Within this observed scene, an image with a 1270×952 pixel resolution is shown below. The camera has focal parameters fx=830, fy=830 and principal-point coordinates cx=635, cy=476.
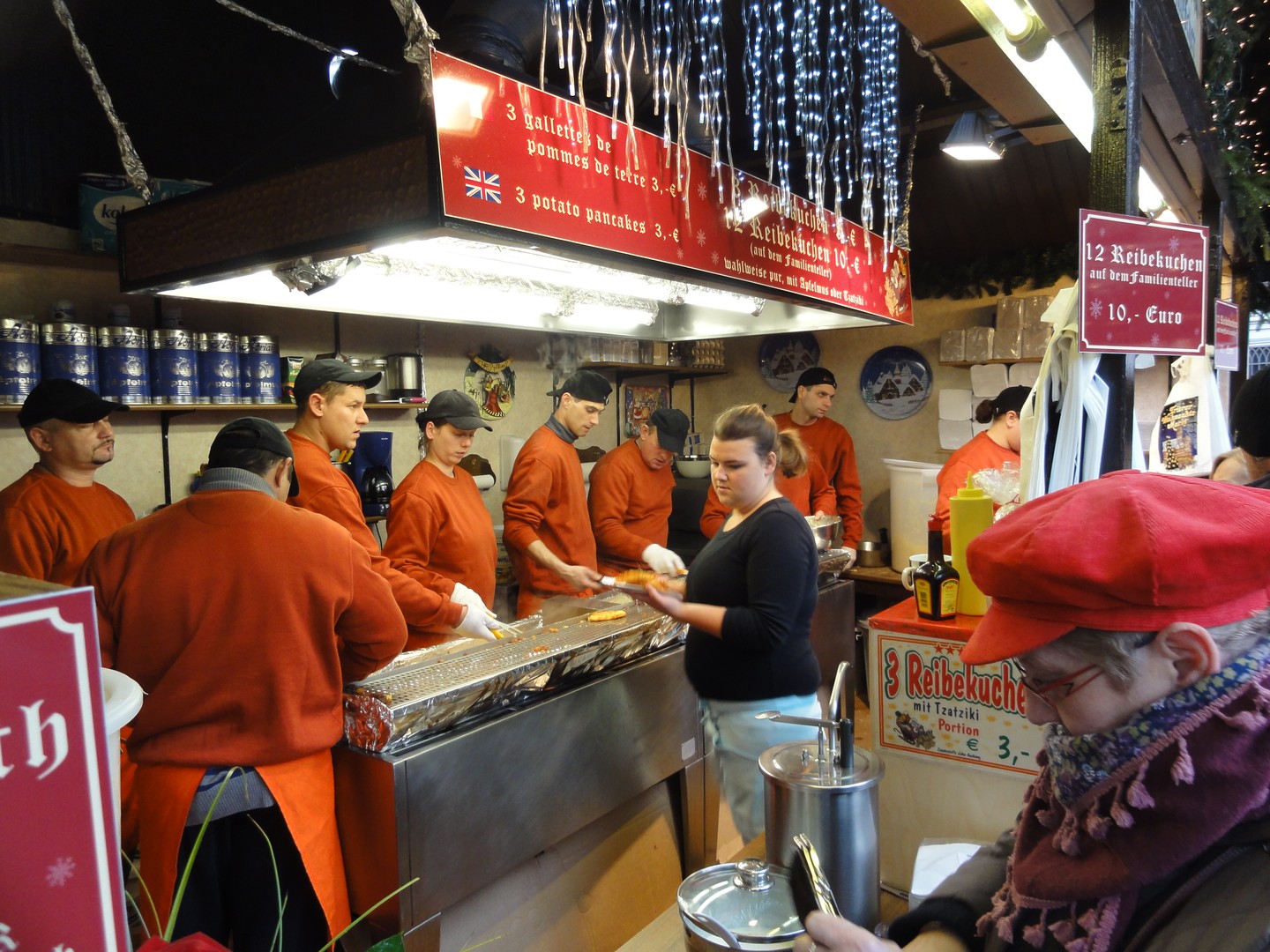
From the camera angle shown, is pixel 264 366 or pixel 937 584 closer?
pixel 937 584

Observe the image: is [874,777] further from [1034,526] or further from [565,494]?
[565,494]

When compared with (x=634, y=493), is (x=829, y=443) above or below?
above

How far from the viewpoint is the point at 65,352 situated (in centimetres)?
336

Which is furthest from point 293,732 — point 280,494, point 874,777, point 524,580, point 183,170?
point 183,170

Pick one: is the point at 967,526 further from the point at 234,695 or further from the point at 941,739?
the point at 234,695

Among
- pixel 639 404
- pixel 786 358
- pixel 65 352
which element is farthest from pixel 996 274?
pixel 65 352

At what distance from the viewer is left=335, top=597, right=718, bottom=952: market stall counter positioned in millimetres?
1980

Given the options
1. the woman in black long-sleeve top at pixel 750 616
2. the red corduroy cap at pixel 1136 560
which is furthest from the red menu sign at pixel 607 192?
the red corduroy cap at pixel 1136 560

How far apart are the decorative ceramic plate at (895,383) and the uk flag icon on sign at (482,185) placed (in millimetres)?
5438

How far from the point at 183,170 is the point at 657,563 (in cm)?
297

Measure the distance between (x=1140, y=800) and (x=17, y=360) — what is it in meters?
3.85

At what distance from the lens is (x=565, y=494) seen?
4090 millimetres

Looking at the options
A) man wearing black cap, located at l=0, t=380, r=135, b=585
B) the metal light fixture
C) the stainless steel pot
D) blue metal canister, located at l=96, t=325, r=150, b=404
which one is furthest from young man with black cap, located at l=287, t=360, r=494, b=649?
the metal light fixture

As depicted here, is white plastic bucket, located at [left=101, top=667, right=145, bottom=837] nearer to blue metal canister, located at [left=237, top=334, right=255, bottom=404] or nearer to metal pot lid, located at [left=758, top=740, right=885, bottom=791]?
metal pot lid, located at [left=758, top=740, right=885, bottom=791]
